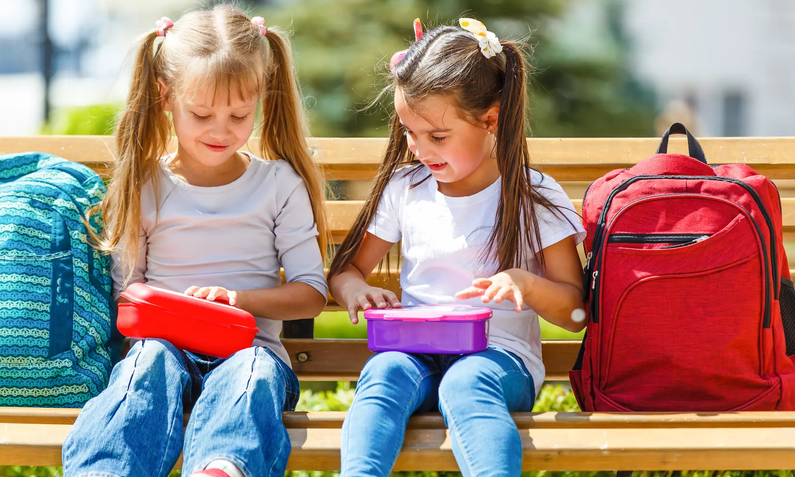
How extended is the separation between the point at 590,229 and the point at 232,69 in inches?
39.5

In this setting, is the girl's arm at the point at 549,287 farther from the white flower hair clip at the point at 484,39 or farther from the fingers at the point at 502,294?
the white flower hair clip at the point at 484,39

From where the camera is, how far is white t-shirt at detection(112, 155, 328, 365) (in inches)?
89.0

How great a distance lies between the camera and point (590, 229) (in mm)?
2189

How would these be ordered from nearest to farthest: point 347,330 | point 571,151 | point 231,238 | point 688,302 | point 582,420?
point 582,420 < point 688,302 < point 231,238 < point 571,151 < point 347,330

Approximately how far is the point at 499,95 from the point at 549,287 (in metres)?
0.51

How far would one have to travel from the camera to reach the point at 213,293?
2031 mm

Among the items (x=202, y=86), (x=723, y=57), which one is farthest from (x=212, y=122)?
(x=723, y=57)

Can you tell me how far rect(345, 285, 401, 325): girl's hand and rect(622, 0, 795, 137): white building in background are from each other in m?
8.18

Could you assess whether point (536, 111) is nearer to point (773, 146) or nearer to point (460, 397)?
point (773, 146)

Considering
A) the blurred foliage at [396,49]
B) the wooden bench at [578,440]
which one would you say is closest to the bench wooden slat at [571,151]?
the wooden bench at [578,440]

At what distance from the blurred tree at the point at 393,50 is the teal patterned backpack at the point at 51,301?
5107mm

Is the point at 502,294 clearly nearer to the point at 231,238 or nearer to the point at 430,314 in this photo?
the point at 430,314

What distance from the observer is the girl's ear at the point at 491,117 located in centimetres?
216

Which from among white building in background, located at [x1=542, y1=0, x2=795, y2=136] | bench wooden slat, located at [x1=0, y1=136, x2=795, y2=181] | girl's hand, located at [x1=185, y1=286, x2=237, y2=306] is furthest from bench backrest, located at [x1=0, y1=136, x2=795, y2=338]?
white building in background, located at [x1=542, y1=0, x2=795, y2=136]
